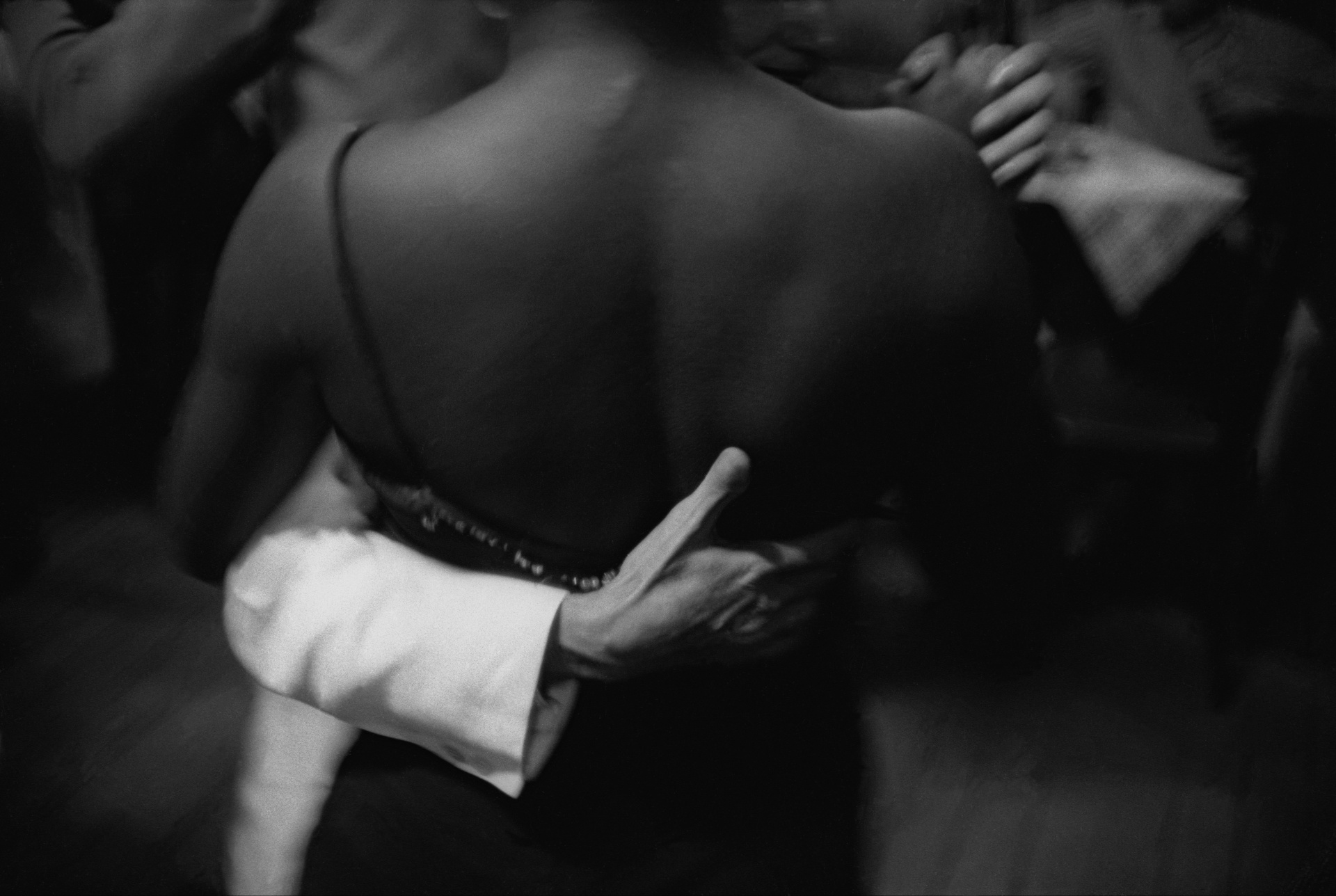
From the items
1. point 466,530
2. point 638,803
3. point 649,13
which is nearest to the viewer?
point 649,13

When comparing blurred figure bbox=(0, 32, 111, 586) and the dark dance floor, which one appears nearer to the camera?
blurred figure bbox=(0, 32, 111, 586)

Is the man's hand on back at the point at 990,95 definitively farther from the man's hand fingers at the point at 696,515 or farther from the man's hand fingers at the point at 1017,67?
the man's hand fingers at the point at 696,515

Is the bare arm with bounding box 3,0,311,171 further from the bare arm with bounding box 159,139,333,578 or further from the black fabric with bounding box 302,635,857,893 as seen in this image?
the black fabric with bounding box 302,635,857,893

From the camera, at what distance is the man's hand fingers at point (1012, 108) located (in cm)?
58

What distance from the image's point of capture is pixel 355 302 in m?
0.55

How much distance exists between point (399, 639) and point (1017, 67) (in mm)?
492

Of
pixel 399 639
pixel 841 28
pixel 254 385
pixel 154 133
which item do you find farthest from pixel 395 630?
pixel 841 28

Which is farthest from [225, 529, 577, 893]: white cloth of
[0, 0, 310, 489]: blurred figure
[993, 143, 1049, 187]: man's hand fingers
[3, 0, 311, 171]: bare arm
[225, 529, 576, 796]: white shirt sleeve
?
[993, 143, 1049, 187]: man's hand fingers

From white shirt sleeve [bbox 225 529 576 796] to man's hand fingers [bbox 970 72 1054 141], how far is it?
368 millimetres

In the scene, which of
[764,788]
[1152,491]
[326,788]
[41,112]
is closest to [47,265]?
[41,112]

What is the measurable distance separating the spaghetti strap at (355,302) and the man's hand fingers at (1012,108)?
34 cm

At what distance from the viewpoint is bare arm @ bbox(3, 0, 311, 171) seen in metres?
0.53

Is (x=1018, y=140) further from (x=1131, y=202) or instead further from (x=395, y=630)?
(x=395, y=630)

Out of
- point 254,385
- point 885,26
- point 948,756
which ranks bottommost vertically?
point 948,756
